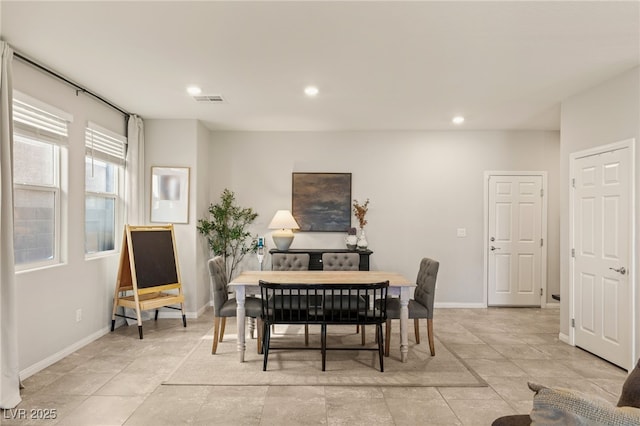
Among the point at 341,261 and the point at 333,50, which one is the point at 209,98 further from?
the point at 341,261

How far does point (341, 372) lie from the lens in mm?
3238

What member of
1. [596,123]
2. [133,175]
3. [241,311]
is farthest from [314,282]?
[596,123]

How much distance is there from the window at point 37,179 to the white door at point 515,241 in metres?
5.49

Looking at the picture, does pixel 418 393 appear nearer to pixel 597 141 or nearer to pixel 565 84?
pixel 597 141

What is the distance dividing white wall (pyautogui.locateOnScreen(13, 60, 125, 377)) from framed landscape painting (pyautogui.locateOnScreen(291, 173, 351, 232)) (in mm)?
2566

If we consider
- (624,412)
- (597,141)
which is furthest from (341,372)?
(597,141)

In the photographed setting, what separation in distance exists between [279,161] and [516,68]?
3450 mm

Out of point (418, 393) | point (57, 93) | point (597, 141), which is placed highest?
point (57, 93)

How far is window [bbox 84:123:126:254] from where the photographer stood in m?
4.13

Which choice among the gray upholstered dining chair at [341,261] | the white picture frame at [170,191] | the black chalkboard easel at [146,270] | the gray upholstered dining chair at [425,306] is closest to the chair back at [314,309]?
the gray upholstered dining chair at [425,306]

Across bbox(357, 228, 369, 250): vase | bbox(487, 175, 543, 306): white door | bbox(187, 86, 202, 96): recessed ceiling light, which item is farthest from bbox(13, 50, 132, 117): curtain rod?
bbox(487, 175, 543, 306): white door

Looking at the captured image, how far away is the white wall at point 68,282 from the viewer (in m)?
3.15

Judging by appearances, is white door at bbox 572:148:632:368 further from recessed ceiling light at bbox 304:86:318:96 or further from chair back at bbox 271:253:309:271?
chair back at bbox 271:253:309:271

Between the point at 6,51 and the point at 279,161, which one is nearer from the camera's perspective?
the point at 6,51
